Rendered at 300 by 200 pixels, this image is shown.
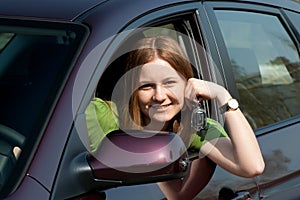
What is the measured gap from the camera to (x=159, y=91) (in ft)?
9.77

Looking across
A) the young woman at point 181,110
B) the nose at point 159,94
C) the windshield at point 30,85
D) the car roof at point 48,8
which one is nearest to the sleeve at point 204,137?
the young woman at point 181,110

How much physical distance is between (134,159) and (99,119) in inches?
15.9

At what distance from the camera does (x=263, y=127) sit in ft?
11.7

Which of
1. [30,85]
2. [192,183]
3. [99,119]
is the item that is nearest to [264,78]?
[192,183]

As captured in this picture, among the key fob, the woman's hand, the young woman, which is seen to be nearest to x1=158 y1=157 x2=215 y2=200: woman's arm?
the young woman

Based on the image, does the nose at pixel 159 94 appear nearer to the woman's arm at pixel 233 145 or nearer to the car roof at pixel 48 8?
the woman's arm at pixel 233 145

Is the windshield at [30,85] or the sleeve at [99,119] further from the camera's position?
the sleeve at [99,119]

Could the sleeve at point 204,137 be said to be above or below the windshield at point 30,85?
below

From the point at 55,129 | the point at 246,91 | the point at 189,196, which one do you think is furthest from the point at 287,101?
the point at 55,129

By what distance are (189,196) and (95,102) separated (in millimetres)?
484

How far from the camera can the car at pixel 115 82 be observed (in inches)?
102

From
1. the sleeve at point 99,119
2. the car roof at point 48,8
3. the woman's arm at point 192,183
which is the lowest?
the woman's arm at point 192,183

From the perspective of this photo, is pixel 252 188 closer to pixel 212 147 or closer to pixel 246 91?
pixel 212 147

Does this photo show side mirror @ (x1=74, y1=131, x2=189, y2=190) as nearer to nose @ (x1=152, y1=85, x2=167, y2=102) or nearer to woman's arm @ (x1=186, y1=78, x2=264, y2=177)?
nose @ (x1=152, y1=85, x2=167, y2=102)
